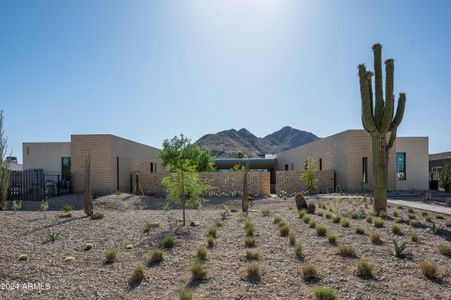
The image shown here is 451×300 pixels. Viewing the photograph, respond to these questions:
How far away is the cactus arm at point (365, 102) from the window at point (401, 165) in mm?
12636

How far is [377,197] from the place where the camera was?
1221cm

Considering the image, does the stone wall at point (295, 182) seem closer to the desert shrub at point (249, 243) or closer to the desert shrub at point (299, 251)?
the desert shrub at point (249, 243)

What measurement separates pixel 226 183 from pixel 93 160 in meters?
7.88

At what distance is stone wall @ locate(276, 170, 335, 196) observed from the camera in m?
23.8

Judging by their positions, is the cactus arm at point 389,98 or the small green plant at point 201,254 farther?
the cactus arm at point 389,98

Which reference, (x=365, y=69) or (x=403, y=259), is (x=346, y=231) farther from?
(x=365, y=69)

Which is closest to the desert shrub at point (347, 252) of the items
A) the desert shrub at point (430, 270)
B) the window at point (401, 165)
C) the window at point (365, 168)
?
the desert shrub at point (430, 270)

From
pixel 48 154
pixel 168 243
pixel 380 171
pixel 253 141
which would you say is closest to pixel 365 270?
pixel 168 243

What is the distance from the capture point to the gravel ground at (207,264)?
16.5 feet

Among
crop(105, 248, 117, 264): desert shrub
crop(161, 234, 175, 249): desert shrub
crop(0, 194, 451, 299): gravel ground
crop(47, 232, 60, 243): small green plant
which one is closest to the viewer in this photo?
crop(0, 194, 451, 299): gravel ground

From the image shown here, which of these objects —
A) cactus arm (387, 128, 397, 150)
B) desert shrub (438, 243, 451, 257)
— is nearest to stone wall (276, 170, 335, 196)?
cactus arm (387, 128, 397, 150)

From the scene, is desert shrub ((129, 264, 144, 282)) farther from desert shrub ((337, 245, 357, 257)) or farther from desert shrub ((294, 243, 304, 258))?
desert shrub ((337, 245, 357, 257))

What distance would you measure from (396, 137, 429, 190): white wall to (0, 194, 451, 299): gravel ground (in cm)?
1514

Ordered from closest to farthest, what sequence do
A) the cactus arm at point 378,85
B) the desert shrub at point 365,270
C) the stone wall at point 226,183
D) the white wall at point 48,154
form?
the desert shrub at point 365,270 < the cactus arm at point 378,85 < the stone wall at point 226,183 < the white wall at point 48,154
